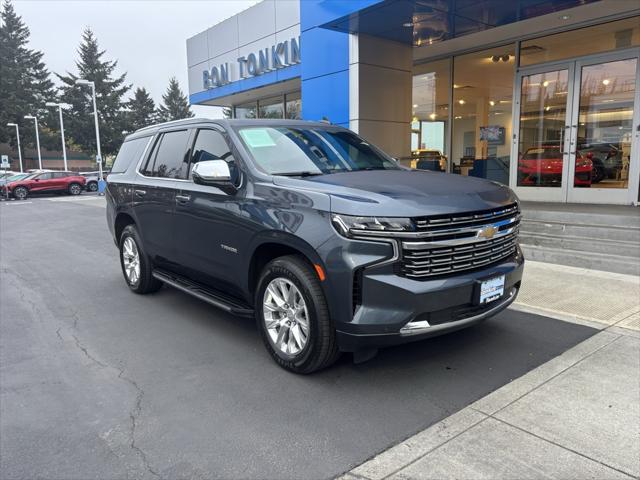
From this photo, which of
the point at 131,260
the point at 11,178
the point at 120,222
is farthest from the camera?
the point at 11,178

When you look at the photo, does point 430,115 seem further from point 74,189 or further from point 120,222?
point 74,189

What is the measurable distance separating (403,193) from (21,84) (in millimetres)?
71962

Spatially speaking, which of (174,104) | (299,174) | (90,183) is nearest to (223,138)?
(299,174)

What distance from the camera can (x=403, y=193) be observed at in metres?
3.39

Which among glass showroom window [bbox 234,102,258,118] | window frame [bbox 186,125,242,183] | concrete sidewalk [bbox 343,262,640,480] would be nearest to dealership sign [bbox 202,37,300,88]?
glass showroom window [bbox 234,102,258,118]

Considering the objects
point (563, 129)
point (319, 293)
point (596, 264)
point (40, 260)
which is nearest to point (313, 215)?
point (319, 293)

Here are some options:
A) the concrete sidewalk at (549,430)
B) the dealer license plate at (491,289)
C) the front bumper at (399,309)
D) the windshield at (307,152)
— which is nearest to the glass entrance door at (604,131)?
the concrete sidewalk at (549,430)

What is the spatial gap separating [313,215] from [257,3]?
15137 millimetres

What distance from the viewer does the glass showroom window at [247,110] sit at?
841 inches

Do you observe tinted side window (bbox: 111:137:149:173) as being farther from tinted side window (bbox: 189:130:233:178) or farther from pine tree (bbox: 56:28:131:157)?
pine tree (bbox: 56:28:131:157)

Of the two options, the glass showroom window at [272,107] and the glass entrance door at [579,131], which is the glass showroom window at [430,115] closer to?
the glass entrance door at [579,131]

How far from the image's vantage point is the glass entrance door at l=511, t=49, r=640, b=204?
30.2 feet

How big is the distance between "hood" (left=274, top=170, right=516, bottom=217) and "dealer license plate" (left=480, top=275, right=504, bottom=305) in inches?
21.5

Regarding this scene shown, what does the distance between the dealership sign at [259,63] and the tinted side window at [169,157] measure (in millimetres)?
10183
